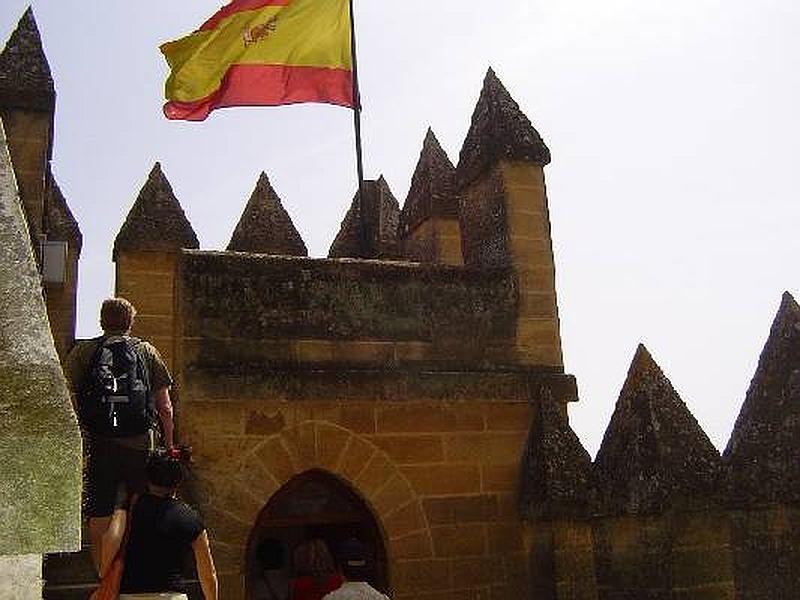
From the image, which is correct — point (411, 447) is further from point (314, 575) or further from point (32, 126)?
point (32, 126)

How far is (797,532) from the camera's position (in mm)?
5613

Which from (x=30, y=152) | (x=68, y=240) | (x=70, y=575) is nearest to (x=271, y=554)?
(x=70, y=575)

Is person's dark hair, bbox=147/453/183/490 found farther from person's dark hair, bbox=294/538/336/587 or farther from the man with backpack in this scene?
person's dark hair, bbox=294/538/336/587

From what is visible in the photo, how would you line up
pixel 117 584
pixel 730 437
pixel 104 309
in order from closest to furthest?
pixel 117 584, pixel 104 309, pixel 730 437

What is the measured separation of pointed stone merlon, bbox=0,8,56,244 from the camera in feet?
24.7


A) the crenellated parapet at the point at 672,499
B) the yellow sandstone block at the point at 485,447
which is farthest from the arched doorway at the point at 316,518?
the crenellated parapet at the point at 672,499

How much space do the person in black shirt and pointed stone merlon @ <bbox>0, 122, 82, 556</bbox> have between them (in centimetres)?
182

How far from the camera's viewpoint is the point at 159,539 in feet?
11.6

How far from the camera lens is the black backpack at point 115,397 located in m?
4.21

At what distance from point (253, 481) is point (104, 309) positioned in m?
2.14

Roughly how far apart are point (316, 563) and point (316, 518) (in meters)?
1.61

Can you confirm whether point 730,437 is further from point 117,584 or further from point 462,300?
point 117,584

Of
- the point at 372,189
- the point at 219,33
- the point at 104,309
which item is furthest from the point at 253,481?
the point at 372,189

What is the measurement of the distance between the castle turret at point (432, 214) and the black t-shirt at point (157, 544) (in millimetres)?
5753
